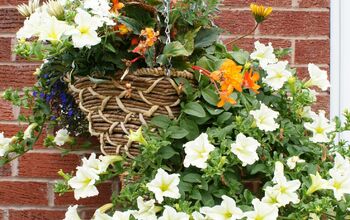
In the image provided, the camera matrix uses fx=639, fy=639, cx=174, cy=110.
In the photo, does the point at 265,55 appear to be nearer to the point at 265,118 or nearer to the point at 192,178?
the point at 265,118

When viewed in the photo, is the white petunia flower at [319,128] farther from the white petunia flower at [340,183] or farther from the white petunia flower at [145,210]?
the white petunia flower at [145,210]

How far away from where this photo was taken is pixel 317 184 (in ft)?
4.83

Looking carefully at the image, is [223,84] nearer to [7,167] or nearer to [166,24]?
[166,24]

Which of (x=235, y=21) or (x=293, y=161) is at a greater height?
(x=235, y=21)

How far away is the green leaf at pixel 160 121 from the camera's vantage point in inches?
58.4

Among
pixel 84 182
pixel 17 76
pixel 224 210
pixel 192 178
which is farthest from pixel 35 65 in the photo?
pixel 224 210

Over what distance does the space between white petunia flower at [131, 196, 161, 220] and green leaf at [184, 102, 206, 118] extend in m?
0.23

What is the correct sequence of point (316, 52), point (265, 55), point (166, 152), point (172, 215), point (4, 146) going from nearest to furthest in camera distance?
point (172, 215), point (166, 152), point (265, 55), point (4, 146), point (316, 52)

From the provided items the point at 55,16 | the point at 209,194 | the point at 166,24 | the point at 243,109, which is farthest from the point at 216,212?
the point at 55,16

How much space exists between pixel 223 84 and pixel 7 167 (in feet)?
3.05

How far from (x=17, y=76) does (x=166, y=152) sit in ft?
2.61

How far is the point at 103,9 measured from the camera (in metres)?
1.48

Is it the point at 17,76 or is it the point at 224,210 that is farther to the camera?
the point at 17,76

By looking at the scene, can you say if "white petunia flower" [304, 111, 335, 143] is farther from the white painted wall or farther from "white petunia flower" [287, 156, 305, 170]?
the white painted wall
